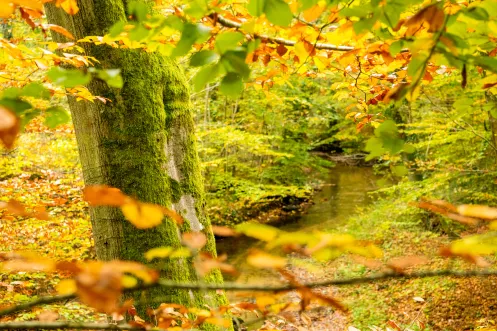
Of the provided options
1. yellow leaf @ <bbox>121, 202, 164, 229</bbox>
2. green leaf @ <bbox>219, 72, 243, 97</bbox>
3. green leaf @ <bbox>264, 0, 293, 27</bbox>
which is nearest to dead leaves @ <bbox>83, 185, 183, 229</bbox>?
yellow leaf @ <bbox>121, 202, 164, 229</bbox>

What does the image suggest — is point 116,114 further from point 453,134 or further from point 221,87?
point 453,134

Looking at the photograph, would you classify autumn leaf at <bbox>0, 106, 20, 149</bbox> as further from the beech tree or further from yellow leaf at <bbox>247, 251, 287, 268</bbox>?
yellow leaf at <bbox>247, 251, 287, 268</bbox>

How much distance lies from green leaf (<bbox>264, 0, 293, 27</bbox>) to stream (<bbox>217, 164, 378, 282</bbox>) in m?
5.91

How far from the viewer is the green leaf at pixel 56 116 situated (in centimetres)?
91

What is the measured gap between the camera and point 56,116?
3.03 feet

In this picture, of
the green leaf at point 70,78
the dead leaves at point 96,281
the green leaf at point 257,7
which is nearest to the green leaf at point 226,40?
the green leaf at point 257,7

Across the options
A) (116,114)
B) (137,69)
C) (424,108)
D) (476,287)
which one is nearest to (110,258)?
(116,114)

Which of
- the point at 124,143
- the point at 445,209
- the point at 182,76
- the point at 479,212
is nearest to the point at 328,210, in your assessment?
the point at 182,76

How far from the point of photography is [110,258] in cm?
227

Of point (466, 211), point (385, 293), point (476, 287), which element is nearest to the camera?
point (466, 211)

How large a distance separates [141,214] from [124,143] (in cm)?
160

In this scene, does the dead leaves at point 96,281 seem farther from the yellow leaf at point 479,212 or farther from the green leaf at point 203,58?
the yellow leaf at point 479,212

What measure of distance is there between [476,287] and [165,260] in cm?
475

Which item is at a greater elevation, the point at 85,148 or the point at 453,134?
the point at 85,148
